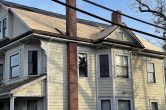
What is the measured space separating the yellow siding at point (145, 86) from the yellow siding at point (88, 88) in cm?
376

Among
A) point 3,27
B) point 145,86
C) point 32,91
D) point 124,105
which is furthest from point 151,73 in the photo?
point 3,27

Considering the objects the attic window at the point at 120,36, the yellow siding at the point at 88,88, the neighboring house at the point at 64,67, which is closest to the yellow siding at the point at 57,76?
the neighboring house at the point at 64,67

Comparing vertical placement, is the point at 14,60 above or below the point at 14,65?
above

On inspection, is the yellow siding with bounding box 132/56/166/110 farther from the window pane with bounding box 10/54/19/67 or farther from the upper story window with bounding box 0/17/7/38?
the upper story window with bounding box 0/17/7/38

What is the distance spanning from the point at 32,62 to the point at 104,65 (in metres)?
5.16

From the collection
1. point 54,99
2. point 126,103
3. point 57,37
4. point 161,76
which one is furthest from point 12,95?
point 161,76

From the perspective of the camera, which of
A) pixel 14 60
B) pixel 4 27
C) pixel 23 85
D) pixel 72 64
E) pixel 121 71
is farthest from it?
pixel 4 27

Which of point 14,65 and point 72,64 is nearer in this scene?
point 72,64

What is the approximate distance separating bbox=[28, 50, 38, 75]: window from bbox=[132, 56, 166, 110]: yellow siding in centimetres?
782

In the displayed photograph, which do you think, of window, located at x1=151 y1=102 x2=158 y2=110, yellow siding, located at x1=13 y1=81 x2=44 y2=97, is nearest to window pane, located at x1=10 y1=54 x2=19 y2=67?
yellow siding, located at x1=13 y1=81 x2=44 y2=97

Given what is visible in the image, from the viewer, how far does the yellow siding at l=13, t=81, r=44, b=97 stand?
21.1m

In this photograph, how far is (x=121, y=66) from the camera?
26062mm

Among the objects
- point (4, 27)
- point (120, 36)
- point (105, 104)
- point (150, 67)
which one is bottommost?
point (105, 104)

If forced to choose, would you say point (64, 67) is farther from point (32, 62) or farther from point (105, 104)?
point (105, 104)
